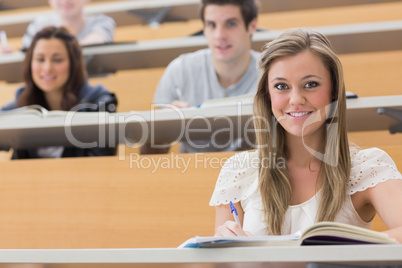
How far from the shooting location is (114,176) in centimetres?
127

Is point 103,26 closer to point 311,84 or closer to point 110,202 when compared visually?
point 110,202

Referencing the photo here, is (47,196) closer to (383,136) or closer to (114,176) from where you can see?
(114,176)

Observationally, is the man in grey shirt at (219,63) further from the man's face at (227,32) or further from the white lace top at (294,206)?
the white lace top at (294,206)

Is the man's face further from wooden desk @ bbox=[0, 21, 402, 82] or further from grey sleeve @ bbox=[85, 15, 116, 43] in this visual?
grey sleeve @ bbox=[85, 15, 116, 43]

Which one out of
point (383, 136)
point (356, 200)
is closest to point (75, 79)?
point (383, 136)

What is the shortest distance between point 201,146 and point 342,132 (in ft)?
2.17

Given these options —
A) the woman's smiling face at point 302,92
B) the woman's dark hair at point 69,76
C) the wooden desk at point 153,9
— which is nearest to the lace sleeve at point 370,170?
the woman's smiling face at point 302,92

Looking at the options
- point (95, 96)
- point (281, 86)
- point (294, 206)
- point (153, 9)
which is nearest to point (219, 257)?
point (294, 206)

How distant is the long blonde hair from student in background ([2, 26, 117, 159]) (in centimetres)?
80

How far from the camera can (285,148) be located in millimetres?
1108

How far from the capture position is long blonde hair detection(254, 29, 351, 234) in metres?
0.99

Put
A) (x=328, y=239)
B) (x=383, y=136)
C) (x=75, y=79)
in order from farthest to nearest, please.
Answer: (x=75, y=79), (x=383, y=136), (x=328, y=239)

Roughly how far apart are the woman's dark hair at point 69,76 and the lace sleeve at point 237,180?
33.9 inches

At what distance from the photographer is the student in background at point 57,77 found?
1810 millimetres
